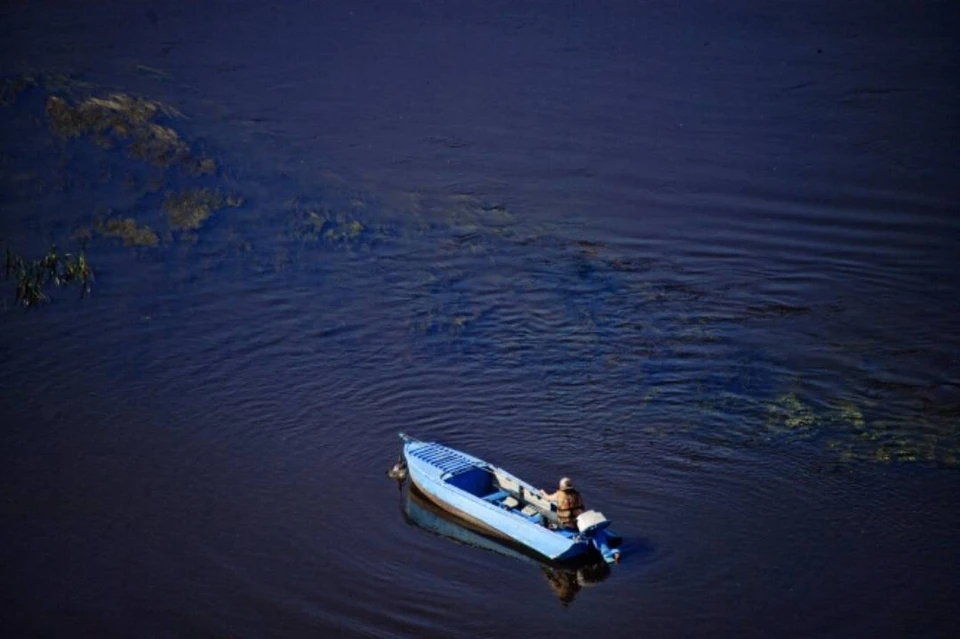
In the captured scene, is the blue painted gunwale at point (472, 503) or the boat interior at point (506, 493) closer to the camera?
the blue painted gunwale at point (472, 503)

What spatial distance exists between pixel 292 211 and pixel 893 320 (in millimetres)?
12894

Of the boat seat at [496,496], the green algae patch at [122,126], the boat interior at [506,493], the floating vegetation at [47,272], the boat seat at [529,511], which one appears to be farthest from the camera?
the green algae patch at [122,126]

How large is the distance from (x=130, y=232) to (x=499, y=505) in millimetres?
12381

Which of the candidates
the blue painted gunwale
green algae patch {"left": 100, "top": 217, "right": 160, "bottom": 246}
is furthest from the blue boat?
green algae patch {"left": 100, "top": 217, "right": 160, "bottom": 246}

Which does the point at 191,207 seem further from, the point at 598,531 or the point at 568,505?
the point at 598,531

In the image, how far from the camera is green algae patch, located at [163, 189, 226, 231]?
85.0 ft

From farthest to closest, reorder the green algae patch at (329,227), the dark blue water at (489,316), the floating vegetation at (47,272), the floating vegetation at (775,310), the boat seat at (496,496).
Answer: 1. the green algae patch at (329,227)
2. the floating vegetation at (47,272)
3. the floating vegetation at (775,310)
4. the boat seat at (496,496)
5. the dark blue water at (489,316)

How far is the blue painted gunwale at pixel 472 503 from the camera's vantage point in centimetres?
1597

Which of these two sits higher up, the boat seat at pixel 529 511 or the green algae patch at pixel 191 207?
the green algae patch at pixel 191 207

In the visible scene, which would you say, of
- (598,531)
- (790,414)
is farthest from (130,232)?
(790,414)

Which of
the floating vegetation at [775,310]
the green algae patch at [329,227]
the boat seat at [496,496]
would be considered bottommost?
the boat seat at [496,496]

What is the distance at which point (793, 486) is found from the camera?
17.8 m

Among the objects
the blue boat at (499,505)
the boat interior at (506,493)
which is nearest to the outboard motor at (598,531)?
the blue boat at (499,505)

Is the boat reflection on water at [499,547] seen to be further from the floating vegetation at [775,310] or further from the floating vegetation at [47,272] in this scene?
the floating vegetation at [47,272]
